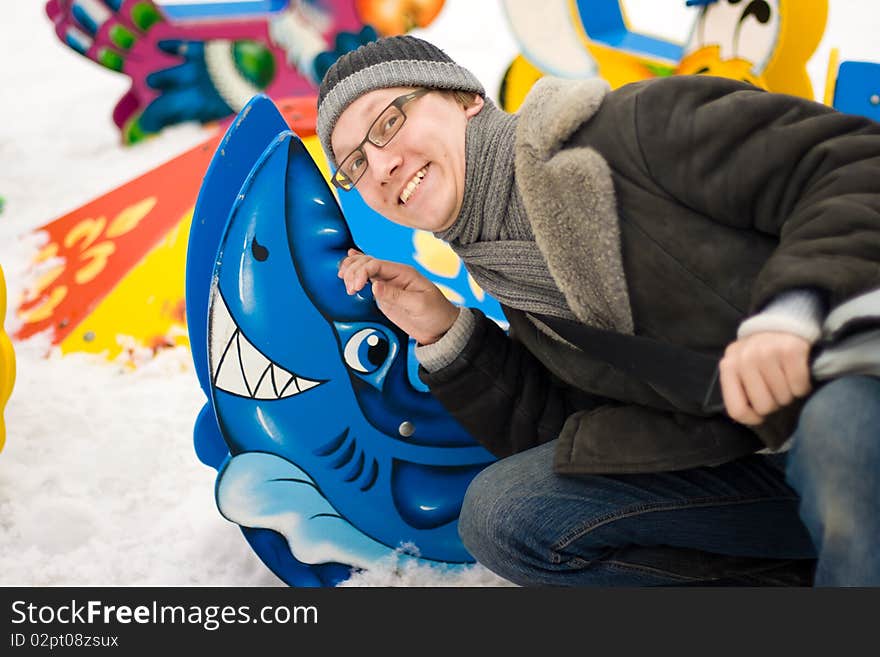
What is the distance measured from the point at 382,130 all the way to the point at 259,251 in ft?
0.80

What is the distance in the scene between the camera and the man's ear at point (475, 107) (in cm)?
105

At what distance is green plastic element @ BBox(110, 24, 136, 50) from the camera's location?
246 centimetres

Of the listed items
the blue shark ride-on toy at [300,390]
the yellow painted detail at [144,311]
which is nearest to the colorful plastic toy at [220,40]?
the yellow painted detail at [144,311]

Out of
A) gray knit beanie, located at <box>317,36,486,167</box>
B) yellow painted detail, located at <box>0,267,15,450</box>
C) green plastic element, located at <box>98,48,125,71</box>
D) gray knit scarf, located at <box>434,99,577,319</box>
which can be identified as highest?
gray knit beanie, located at <box>317,36,486,167</box>

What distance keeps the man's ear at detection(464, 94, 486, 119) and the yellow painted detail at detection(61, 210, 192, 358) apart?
1.01 metres

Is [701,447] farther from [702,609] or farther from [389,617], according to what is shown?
[389,617]

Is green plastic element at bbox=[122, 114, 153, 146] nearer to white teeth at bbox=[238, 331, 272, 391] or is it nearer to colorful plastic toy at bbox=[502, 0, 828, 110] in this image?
colorful plastic toy at bbox=[502, 0, 828, 110]

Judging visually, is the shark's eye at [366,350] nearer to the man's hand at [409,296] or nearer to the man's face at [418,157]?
the man's hand at [409,296]

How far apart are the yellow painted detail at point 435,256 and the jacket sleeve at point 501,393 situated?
0.44m

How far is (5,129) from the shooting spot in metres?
2.78

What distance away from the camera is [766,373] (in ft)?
2.34

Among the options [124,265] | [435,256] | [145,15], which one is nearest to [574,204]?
[435,256]

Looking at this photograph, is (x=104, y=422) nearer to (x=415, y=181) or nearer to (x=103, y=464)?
(x=103, y=464)

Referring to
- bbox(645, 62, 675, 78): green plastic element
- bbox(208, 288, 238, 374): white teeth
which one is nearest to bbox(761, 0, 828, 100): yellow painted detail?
bbox(645, 62, 675, 78): green plastic element
